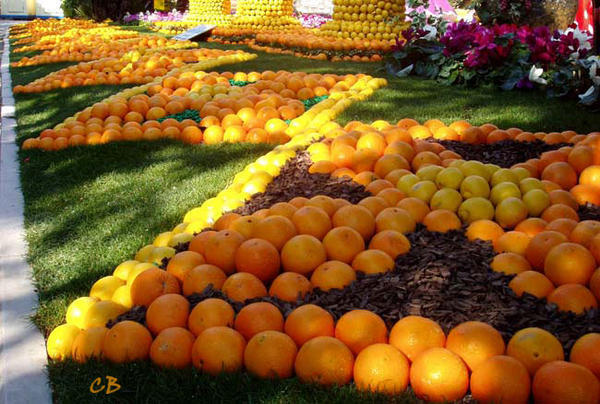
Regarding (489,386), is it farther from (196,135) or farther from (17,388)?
(196,135)

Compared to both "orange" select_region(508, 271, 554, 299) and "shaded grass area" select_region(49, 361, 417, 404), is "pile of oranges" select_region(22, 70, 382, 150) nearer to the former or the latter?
"orange" select_region(508, 271, 554, 299)

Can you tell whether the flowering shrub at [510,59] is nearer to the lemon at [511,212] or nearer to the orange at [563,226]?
the lemon at [511,212]

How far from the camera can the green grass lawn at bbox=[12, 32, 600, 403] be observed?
2.36 m

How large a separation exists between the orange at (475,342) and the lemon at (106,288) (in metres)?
1.80

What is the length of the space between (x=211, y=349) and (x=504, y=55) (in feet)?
21.0

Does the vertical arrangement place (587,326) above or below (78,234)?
above

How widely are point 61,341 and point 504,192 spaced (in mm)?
2570


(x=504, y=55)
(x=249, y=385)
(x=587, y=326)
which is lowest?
(x=249, y=385)

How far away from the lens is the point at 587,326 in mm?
2391

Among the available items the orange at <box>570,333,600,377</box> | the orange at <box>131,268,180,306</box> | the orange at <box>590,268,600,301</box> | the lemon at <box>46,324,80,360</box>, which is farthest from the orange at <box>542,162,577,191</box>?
the lemon at <box>46,324,80,360</box>

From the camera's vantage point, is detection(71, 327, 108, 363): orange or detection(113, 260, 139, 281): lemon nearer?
detection(71, 327, 108, 363): orange

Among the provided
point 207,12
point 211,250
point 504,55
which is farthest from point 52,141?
point 207,12

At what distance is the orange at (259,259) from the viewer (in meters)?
2.92

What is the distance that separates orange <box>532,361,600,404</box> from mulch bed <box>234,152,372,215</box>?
180 centimetres
